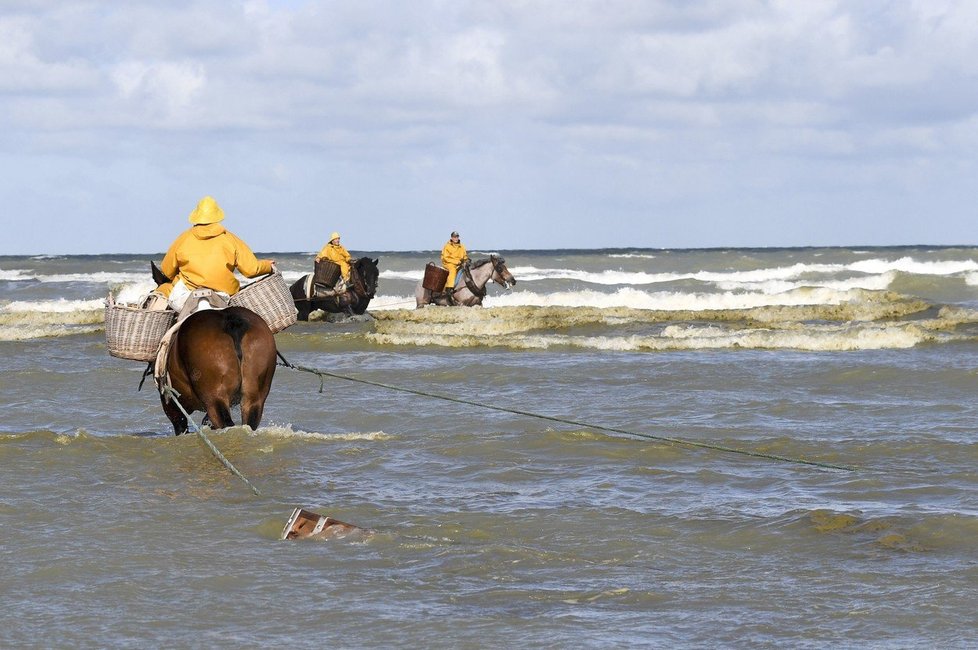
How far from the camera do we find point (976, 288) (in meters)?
41.7

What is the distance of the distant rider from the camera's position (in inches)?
1046

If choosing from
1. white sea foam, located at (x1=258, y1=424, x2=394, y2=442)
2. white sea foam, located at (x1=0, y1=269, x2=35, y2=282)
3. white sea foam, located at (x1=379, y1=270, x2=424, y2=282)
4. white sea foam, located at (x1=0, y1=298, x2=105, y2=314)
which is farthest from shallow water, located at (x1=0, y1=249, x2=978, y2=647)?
white sea foam, located at (x1=0, y1=269, x2=35, y2=282)

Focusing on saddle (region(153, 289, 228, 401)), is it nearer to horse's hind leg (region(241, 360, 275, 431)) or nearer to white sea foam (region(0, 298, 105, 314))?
horse's hind leg (region(241, 360, 275, 431))

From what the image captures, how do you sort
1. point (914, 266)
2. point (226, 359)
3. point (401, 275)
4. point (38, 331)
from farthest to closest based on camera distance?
point (914, 266) → point (401, 275) → point (38, 331) → point (226, 359)

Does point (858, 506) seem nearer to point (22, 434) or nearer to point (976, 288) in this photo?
point (22, 434)

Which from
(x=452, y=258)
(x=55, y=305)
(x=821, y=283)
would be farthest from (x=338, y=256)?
(x=821, y=283)

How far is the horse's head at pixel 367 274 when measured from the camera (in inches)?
1055

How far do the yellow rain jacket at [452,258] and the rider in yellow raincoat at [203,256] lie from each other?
57.9 feet

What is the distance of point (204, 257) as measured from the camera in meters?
8.59

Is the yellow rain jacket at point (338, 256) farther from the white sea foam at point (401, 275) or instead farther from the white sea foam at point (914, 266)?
the white sea foam at point (914, 266)

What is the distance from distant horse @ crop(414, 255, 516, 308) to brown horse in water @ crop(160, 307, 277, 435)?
58.5 ft

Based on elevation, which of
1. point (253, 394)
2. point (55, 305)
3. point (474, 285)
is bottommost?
point (55, 305)

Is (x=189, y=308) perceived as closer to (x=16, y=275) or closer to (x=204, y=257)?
(x=204, y=257)

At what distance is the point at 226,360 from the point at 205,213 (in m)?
1.14
